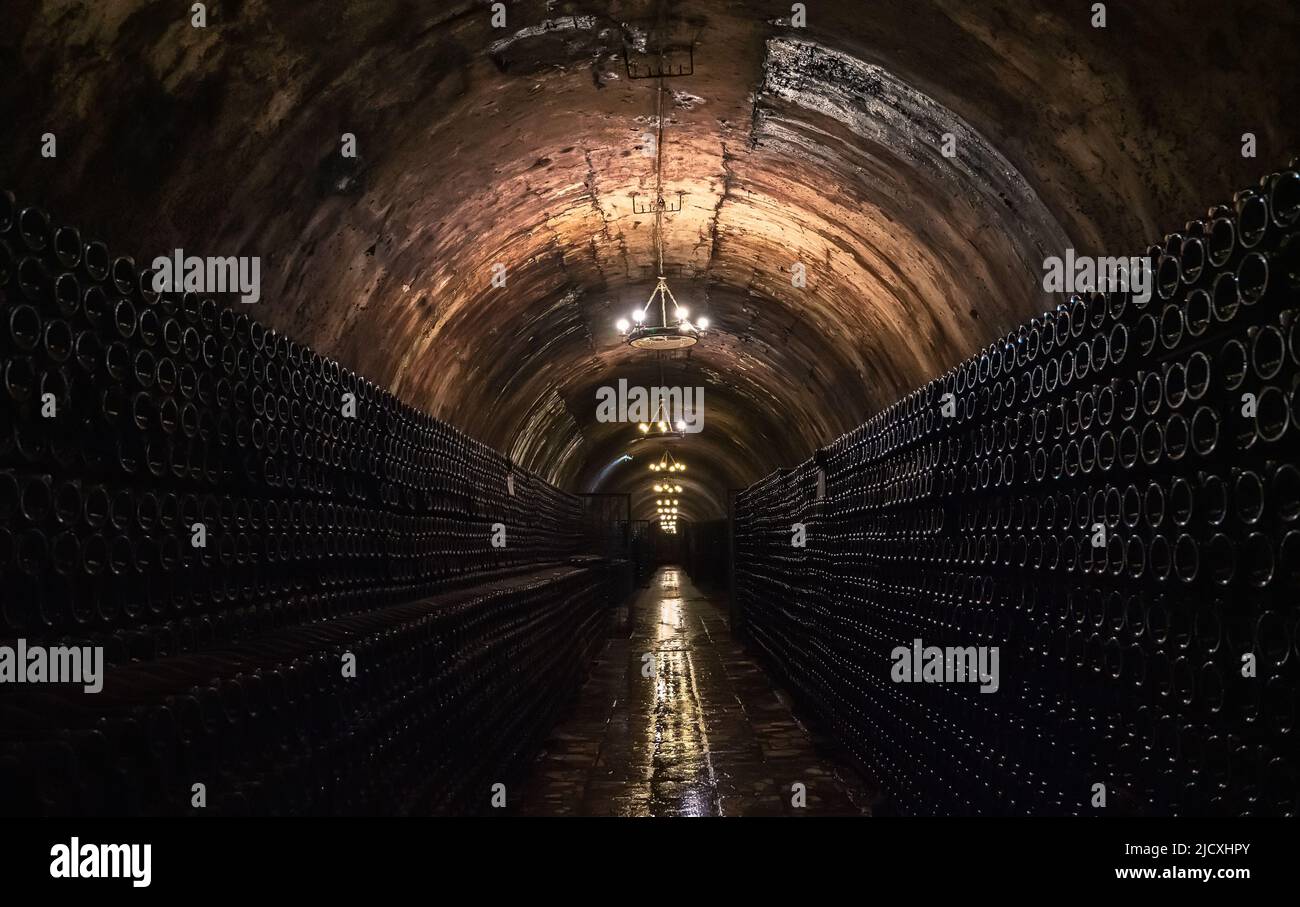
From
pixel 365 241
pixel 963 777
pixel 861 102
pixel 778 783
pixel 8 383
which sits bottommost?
pixel 778 783

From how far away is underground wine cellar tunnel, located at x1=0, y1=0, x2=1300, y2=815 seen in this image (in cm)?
372

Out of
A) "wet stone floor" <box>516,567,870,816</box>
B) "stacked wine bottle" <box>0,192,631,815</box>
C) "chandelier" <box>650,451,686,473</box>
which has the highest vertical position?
"chandelier" <box>650,451,686,473</box>

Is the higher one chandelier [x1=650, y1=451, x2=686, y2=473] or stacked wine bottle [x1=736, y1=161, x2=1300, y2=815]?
chandelier [x1=650, y1=451, x2=686, y2=473]

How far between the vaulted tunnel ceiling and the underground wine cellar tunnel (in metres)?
0.03

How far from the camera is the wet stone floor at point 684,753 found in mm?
7844

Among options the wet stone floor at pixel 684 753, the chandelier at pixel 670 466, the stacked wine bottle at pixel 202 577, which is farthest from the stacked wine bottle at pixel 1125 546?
the chandelier at pixel 670 466

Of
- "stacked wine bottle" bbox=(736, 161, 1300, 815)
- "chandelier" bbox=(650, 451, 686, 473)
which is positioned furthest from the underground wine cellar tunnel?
"chandelier" bbox=(650, 451, 686, 473)

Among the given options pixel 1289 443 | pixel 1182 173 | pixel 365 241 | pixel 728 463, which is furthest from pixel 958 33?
pixel 728 463

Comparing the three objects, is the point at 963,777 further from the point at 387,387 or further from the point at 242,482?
the point at 387,387

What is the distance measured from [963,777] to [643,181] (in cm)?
561

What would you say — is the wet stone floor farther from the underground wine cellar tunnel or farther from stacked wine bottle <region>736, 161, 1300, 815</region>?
stacked wine bottle <region>736, 161, 1300, 815</region>

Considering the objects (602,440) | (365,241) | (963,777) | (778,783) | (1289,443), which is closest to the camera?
(1289,443)

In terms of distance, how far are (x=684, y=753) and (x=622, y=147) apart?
507 cm

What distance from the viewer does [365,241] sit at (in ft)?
26.0
